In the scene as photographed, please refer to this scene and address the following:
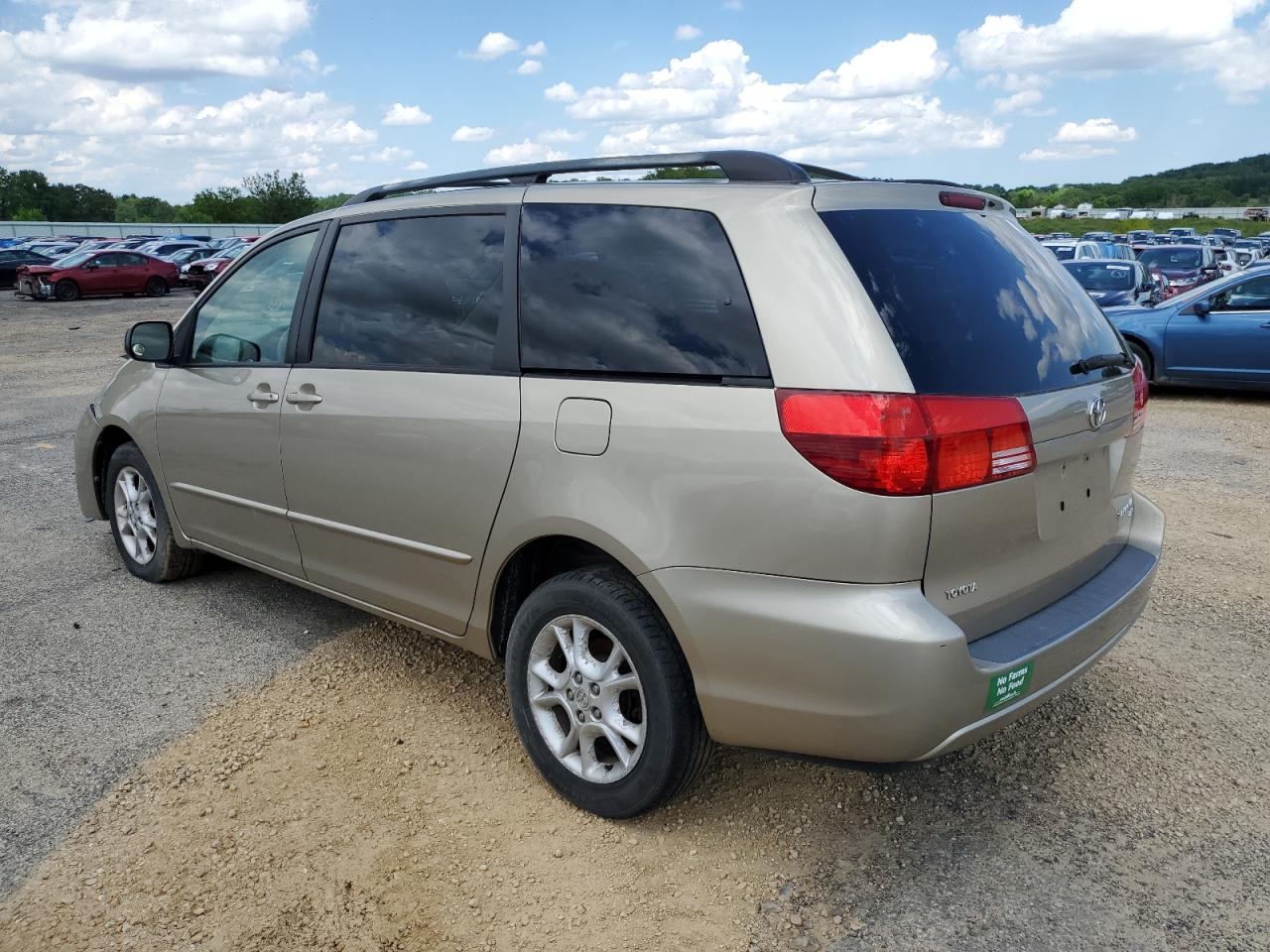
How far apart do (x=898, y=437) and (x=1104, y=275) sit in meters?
14.7

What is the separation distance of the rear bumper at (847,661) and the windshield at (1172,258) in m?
21.3

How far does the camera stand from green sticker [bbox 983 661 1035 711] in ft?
8.41

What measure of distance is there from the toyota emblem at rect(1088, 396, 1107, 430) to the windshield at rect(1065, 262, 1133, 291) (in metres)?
13.4

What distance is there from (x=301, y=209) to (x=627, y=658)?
318ft

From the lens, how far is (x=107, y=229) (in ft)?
215

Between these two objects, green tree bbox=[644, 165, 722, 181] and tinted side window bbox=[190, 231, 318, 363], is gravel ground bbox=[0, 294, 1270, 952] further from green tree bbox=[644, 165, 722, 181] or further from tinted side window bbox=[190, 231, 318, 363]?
green tree bbox=[644, 165, 722, 181]

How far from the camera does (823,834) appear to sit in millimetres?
3039

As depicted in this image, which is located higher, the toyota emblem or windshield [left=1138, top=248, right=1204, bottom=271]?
the toyota emblem

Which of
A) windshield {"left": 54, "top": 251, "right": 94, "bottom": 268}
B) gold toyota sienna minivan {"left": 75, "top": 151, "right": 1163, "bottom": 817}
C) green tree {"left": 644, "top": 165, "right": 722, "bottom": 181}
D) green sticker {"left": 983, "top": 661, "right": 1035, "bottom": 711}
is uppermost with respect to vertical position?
green tree {"left": 644, "top": 165, "right": 722, "bottom": 181}

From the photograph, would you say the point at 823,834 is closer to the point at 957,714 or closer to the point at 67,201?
the point at 957,714

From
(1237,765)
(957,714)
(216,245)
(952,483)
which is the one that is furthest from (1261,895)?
(216,245)

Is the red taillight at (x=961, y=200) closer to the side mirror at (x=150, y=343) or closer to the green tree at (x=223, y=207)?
the side mirror at (x=150, y=343)

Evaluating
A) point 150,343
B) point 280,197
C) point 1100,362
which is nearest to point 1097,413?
point 1100,362

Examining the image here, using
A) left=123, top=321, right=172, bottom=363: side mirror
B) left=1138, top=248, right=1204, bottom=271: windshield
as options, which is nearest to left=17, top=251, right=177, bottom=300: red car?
left=1138, top=248, right=1204, bottom=271: windshield
